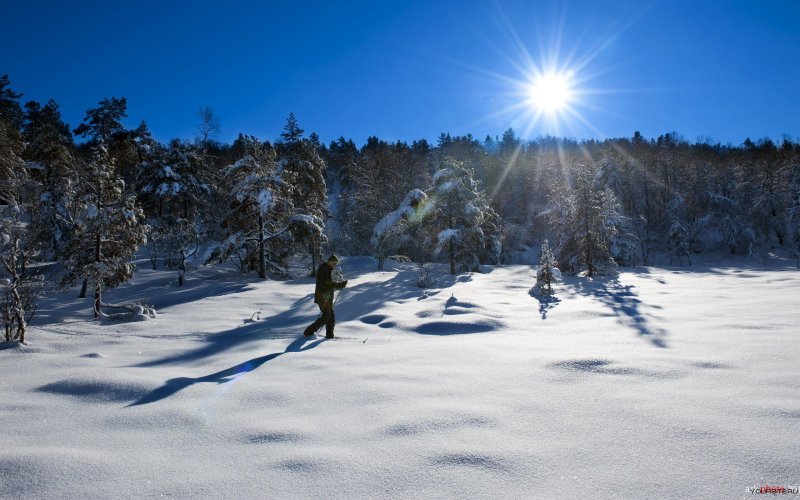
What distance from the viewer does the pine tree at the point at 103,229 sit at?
12820mm

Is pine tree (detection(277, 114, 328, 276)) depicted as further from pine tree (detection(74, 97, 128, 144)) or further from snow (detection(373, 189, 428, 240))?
pine tree (detection(74, 97, 128, 144))

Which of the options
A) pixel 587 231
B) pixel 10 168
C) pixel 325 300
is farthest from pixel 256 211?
pixel 10 168

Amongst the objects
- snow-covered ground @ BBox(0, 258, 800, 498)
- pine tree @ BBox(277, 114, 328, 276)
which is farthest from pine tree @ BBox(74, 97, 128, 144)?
snow-covered ground @ BBox(0, 258, 800, 498)

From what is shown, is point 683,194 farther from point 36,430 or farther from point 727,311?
point 36,430

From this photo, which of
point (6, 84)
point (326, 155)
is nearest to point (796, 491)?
point (6, 84)

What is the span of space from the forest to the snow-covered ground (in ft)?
16.9

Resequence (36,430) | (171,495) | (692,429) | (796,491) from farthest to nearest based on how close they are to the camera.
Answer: (36,430) < (692,429) < (171,495) < (796,491)

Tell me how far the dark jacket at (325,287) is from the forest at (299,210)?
564 cm

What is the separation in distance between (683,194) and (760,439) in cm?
5989

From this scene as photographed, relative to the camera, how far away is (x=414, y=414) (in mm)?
3658

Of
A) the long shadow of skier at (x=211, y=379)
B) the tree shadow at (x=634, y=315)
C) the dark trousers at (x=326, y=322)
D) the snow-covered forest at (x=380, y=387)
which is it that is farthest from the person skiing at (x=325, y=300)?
the tree shadow at (x=634, y=315)

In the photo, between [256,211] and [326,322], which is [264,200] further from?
[326,322]

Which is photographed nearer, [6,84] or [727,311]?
[727,311]

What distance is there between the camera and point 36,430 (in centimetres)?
350
